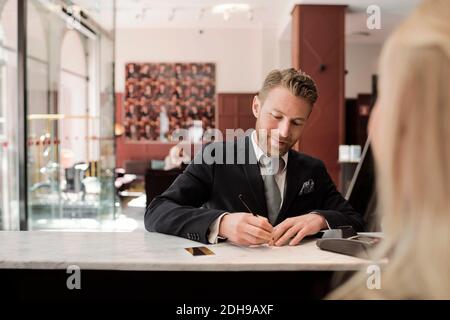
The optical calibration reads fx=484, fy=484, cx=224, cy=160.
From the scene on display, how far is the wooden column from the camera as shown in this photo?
4.47 metres

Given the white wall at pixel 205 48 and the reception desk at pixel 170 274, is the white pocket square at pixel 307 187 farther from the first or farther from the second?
the white wall at pixel 205 48

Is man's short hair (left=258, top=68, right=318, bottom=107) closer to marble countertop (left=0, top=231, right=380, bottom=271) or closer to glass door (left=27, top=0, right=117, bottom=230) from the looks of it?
marble countertop (left=0, top=231, right=380, bottom=271)

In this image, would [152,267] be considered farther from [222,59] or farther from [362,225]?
[222,59]

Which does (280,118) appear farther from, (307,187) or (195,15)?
(195,15)

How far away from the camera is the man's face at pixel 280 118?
143cm

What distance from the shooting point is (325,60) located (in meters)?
4.99

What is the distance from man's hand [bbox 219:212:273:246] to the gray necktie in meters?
0.28

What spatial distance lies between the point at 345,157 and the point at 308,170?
3072mm

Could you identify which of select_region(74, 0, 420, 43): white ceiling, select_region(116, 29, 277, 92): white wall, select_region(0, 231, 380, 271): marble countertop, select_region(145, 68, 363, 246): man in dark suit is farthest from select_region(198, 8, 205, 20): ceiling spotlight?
select_region(0, 231, 380, 271): marble countertop

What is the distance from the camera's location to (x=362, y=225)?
146cm

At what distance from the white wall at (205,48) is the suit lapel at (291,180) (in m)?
3.97

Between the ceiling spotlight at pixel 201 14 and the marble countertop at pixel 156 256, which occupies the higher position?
the ceiling spotlight at pixel 201 14

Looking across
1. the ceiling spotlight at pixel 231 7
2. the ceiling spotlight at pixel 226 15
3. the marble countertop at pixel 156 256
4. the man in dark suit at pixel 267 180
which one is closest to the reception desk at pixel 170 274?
the marble countertop at pixel 156 256
